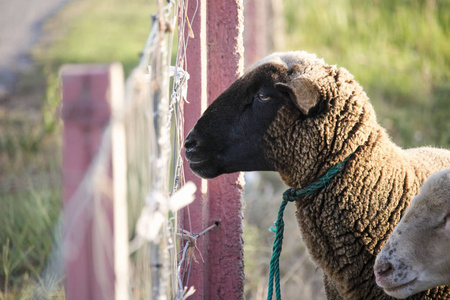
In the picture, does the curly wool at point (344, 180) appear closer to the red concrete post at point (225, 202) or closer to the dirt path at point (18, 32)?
the red concrete post at point (225, 202)

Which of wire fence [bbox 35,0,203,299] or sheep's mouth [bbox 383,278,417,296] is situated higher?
wire fence [bbox 35,0,203,299]

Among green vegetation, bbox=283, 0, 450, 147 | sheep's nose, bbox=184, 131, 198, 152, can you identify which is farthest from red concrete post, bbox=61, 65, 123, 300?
green vegetation, bbox=283, 0, 450, 147

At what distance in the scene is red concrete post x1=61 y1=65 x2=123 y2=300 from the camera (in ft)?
4.45

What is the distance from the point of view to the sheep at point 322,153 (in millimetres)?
2605

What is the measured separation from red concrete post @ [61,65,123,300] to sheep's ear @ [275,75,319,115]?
1359 millimetres

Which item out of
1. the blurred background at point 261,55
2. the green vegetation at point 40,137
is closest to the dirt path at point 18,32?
the blurred background at point 261,55

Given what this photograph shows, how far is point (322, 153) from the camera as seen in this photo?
266 cm

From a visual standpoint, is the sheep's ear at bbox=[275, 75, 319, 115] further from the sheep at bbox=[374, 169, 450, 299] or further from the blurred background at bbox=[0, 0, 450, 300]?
the blurred background at bbox=[0, 0, 450, 300]

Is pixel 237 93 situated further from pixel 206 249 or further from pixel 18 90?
pixel 18 90

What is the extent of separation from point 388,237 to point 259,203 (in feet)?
10.7

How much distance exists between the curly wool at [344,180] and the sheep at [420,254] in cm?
23

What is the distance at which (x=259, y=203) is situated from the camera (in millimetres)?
5812

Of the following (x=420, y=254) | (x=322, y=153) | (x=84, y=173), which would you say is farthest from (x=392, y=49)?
(x=84, y=173)

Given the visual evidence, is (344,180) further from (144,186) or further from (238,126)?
(144,186)
